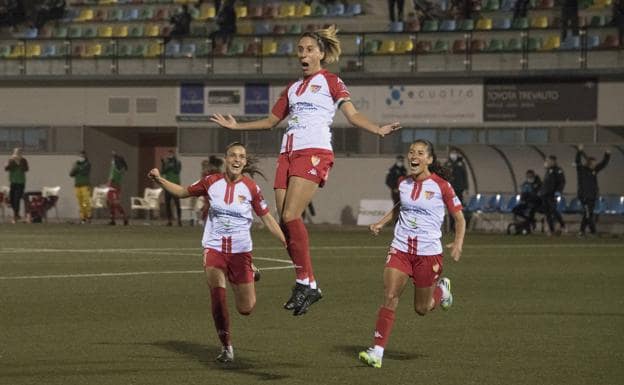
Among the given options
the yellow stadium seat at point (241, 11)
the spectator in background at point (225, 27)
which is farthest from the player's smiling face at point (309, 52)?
the yellow stadium seat at point (241, 11)

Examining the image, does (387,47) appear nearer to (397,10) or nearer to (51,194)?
(397,10)

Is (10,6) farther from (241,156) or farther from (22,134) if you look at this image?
(241,156)

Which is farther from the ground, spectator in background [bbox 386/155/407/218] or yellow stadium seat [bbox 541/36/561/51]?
yellow stadium seat [bbox 541/36/561/51]

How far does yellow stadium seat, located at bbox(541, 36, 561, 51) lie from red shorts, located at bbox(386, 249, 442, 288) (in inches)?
1223

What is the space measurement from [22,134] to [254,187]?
3851 cm

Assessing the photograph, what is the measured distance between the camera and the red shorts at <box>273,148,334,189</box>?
11.8m

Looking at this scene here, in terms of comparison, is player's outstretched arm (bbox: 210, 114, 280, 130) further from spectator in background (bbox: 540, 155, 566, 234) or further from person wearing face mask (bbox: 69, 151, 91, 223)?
person wearing face mask (bbox: 69, 151, 91, 223)

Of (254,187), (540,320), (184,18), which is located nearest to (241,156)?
(254,187)

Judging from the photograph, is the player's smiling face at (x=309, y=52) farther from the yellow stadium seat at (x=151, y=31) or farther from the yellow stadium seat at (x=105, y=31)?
the yellow stadium seat at (x=105, y=31)

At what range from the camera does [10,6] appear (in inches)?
2044

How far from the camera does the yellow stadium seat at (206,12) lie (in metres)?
49.2

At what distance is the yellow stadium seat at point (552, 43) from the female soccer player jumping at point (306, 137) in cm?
3138

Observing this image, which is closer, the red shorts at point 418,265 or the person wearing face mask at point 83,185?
the red shorts at point 418,265

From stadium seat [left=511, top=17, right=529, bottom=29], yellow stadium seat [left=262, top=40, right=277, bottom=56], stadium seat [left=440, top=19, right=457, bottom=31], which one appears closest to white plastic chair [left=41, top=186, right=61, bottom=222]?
yellow stadium seat [left=262, top=40, right=277, bottom=56]
